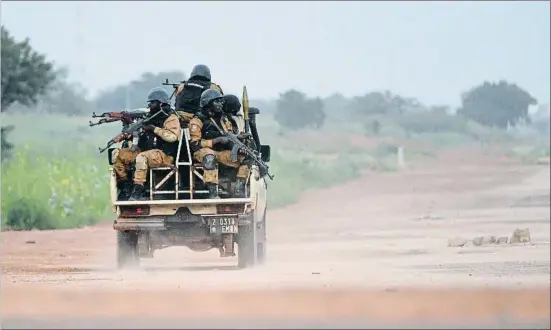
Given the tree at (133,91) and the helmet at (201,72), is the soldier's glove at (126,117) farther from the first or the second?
the tree at (133,91)

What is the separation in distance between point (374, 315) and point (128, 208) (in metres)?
5.85

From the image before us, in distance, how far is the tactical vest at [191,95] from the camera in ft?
61.5

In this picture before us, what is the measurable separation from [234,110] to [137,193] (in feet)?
5.65

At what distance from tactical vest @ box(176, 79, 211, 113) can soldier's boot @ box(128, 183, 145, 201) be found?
1663mm

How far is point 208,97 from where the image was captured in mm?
17844

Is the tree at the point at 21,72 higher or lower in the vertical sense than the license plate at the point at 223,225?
higher

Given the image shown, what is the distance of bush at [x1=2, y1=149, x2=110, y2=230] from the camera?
29.8m

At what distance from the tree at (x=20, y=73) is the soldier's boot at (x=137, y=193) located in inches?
826

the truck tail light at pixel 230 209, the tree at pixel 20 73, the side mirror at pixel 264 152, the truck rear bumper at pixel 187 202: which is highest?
the tree at pixel 20 73

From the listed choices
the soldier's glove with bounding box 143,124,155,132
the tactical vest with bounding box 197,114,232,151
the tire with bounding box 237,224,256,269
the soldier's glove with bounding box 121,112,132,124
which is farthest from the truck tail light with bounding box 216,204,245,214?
the soldier's glove with bounding box 121,112,132,124

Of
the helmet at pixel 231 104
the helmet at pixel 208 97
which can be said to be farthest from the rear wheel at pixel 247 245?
the helmet at pixel 208 97

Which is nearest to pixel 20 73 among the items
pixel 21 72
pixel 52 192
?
pixel 21 72

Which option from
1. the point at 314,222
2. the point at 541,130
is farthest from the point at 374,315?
the point at 541,130

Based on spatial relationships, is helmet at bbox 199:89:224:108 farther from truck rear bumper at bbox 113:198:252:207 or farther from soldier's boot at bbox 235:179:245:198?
truck rear bumper at bbox 113:198:252:207
